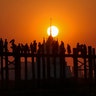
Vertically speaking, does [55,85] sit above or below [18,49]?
below

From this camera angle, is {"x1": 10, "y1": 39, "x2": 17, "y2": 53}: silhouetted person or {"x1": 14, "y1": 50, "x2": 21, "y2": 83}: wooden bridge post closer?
{"x1": 14, "y1": 50, "x2": 21, "y2": 83}: wooden bridge post

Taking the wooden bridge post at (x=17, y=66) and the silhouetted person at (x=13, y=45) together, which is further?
the silhouetted person at (x=13, y=45)

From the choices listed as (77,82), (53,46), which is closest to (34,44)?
(53,46)

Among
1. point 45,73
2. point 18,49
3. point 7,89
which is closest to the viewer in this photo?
point 7,89

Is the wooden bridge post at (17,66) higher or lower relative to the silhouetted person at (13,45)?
lower

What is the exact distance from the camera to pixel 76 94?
35125 millimetres

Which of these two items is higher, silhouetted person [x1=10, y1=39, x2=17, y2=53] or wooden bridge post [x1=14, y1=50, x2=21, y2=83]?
silhouetted person [x1=10, y1=39, x2=17, y2=53]

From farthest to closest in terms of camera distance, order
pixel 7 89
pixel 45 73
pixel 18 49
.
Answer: pixel 45 73 → pixel 18 49 → pixel 7 89

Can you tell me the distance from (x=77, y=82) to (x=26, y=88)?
466 cm

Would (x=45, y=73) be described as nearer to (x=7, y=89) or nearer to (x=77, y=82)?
(x=77, y=82)

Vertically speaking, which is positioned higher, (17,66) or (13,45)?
(13,45)

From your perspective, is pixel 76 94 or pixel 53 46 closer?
pixel 76 94

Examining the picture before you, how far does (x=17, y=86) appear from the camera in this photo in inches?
1373

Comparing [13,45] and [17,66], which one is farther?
[13,45]
